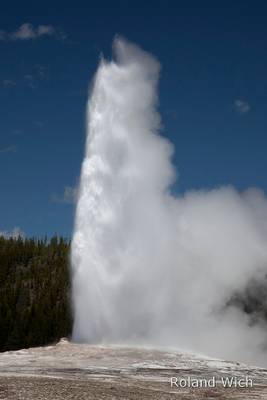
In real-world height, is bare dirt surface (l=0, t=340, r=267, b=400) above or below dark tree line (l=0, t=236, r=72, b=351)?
below

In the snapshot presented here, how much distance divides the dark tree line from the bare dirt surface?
38.9 metres

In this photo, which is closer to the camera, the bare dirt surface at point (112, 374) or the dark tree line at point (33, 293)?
the bare dirt surface at point (112, 374)

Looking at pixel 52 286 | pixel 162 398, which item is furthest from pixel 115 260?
pixel 52 286

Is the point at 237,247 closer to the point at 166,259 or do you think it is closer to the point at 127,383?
the point at 166,259

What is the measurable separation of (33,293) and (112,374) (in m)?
65.6

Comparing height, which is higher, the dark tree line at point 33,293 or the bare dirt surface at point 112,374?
the dark tree line at point 33,293

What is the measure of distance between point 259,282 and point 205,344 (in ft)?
37.5

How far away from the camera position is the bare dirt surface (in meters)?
12.2

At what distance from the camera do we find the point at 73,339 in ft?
80.5

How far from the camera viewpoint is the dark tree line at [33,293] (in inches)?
2459

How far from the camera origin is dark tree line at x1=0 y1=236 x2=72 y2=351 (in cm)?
6247

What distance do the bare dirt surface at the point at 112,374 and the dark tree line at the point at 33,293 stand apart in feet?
128

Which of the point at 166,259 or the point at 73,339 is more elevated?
the point at 166,259

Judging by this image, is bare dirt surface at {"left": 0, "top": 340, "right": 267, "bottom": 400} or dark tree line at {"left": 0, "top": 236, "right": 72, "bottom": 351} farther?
dark tree line at {"left": 0, "top": 236, "right": 72, "bottom": 351}
